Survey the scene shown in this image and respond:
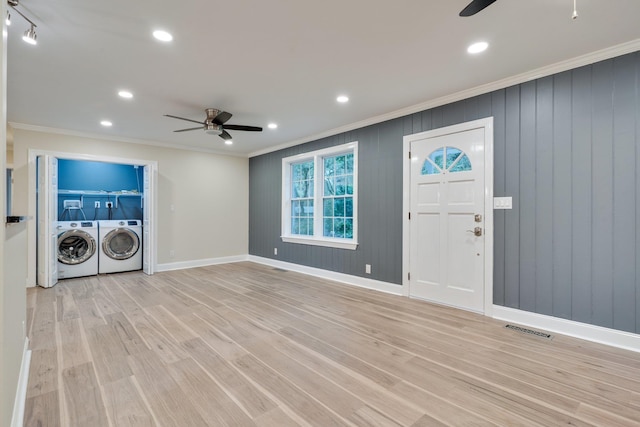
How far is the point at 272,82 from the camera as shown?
3311 mm

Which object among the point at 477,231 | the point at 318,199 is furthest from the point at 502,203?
the point at 318,199

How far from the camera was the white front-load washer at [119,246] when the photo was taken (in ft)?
18.3

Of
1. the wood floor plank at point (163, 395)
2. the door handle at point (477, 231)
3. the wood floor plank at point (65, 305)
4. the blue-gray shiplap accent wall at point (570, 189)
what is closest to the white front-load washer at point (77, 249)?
the wood floor plank at point (65, 305)

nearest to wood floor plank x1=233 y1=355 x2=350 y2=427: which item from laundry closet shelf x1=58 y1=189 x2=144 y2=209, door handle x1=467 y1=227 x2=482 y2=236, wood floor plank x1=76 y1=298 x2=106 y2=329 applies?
wood floor plank x1=76 y1=298 x2=106 y2=329

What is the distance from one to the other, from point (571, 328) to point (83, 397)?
4035mm

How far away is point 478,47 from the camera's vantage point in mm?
2590

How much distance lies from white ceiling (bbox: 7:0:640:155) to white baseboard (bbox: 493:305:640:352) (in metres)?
2.50

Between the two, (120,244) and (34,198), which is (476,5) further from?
(120,244)

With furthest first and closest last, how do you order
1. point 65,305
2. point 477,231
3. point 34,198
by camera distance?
1. point 34,198
2. point 65,305
3. point 477,231

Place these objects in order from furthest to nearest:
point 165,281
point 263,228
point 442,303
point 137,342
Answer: point 263,228 < point 165,281 < point 442,303 < point 137,342

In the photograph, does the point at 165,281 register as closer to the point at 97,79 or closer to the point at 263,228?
the point at 263,228

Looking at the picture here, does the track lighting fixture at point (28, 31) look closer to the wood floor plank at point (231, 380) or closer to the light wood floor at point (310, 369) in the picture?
the light wood floor at point (310, 369)

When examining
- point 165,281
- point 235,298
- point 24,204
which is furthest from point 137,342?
point 24,204

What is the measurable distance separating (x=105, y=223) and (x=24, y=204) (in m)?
1.18
